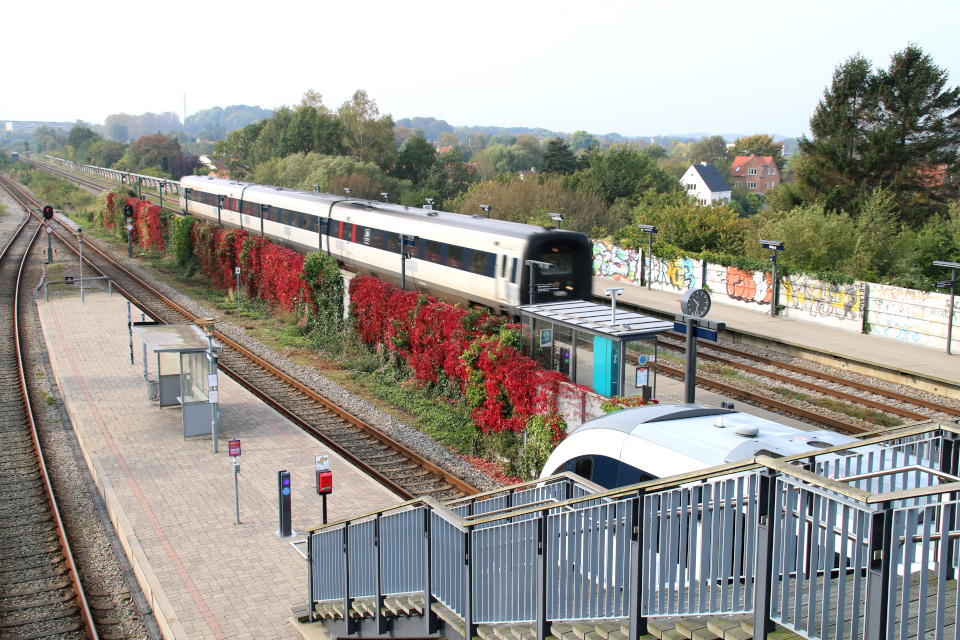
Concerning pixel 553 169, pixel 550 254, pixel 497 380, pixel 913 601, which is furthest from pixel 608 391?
pixel 553 169

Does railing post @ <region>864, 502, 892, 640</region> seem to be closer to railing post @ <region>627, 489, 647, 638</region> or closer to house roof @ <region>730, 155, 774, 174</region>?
railing post @ <region>627, 489, 647, 638</region>

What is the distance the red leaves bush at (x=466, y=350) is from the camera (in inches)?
609

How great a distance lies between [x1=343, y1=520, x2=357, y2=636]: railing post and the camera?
8609 mm

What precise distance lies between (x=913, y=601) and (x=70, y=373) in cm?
2233

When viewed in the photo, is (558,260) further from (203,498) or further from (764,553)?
(764,553)

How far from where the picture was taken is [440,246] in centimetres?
2309

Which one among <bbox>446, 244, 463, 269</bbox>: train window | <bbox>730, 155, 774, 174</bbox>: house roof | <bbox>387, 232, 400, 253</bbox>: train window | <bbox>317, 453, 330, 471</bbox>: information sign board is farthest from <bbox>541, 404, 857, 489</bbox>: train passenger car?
<bbox>730, 155, 774, 174</bbox>: house roof

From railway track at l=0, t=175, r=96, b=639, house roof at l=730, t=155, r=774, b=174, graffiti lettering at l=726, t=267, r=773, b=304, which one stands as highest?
house roof at l=730, t=155, r=774, b=174

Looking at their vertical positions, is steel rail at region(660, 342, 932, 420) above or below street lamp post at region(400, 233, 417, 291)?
below

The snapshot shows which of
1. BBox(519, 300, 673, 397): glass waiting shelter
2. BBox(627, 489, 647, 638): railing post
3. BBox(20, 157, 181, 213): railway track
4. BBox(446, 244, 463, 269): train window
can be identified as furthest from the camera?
BBox(20, 157, 181, 213): railway track

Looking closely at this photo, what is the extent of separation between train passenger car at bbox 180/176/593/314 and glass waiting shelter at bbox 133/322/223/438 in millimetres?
7210

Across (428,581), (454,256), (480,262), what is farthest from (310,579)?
(454,256)

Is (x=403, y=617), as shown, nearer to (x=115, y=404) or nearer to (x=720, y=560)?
(x=720, y=560)

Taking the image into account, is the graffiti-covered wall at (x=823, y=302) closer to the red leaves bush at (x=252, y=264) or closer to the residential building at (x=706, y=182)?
the red leaves bush at (x=252, y=264)
